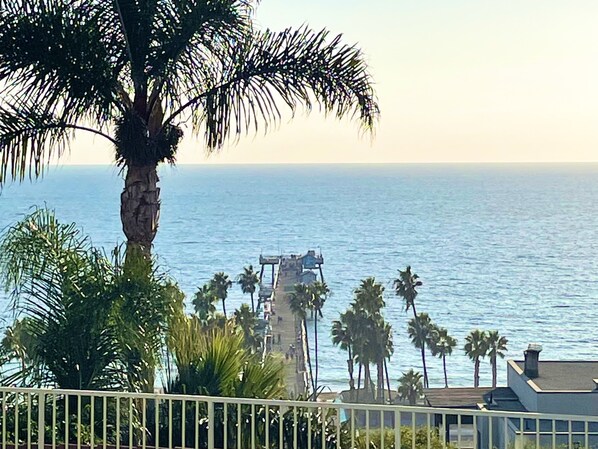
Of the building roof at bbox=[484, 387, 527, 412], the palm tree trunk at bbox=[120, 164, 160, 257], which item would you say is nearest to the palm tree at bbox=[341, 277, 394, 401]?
the building roof at bbox=[484, 387, 527, 412]

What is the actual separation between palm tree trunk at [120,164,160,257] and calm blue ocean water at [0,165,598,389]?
22.6 metres

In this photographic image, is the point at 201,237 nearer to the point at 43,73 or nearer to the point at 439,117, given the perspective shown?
the point at 439,117

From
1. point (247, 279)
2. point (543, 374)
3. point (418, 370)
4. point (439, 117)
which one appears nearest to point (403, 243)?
point (439, 117)

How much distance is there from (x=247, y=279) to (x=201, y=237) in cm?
3259

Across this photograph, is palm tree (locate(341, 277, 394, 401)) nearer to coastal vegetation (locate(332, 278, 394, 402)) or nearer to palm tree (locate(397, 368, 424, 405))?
coastal vegetation (locate(332, 278, 394, 402))

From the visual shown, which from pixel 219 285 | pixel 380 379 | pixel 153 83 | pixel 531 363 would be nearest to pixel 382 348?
pixel 380 379

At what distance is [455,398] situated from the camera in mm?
28703

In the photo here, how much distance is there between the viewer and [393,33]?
6028cm

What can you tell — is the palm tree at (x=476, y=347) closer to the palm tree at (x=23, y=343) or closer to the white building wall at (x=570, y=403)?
the white building wall at (x=570, y=403)

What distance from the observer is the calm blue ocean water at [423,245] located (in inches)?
2048

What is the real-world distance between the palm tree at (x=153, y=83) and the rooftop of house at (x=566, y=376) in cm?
1816

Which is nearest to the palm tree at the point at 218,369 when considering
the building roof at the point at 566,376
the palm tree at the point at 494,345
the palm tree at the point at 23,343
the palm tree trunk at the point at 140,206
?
the palm tree trunk at the point at 140,206

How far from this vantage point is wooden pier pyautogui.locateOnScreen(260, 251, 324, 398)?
43094mm

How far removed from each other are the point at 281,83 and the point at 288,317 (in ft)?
156
